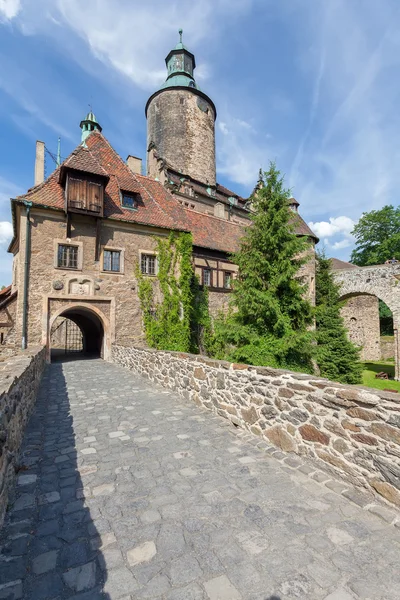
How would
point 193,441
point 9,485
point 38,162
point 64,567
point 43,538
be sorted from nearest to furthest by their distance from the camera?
point 64,567 < point 43,538 < point 9,485 < point 193,441 < point 38,162

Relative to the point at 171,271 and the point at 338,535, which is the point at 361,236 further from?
the point at 338,535

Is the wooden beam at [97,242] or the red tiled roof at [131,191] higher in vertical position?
the red tiled roof at [131,191]

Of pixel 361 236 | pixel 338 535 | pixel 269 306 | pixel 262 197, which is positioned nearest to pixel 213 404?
pixel 338 535

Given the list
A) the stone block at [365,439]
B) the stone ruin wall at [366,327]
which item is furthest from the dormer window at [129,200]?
the stone ruin wall at [366,327]

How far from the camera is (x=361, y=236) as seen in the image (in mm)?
37125

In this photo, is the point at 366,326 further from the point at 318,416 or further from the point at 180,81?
the point at 180,81

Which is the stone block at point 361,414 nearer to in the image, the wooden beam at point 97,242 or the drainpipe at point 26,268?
the drainpipe at point 26,268

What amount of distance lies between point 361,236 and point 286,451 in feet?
129

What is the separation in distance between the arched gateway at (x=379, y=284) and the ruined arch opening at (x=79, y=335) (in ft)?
57.8

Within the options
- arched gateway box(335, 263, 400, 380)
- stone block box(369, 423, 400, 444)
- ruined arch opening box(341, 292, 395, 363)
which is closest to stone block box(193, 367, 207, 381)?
stone block box(369, 423, 400, 444)

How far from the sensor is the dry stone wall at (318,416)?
316 cm

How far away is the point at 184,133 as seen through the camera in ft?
104

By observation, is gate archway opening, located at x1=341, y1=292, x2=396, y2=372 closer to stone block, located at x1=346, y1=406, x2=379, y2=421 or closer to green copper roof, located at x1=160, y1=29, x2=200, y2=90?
stone block, located at x1=346, y1=406, x2=379, y2=421

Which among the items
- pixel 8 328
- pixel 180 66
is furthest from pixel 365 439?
pixel 180 66
